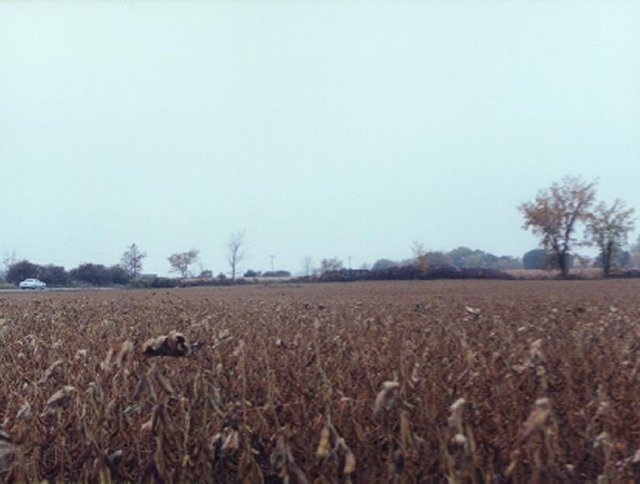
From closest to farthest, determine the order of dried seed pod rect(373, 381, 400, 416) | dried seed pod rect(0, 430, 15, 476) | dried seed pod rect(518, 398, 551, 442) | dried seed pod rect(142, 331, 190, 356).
→ dried seed pod rect(518, 398, 551, 442)
dried seed pod rect(373, 381, 400, 416)
dried seed pod rect(0, 430, 15, 476)
dried seed pod rect(142, 331, 190, 356)

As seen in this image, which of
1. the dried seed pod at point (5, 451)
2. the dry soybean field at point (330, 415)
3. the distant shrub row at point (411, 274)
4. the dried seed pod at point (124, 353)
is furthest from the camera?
the distant shrub row at point (411, 274)

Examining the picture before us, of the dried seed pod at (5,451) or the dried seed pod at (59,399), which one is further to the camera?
the dried seed pod at (59,399)

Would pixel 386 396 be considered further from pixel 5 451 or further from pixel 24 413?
pixel 24 413

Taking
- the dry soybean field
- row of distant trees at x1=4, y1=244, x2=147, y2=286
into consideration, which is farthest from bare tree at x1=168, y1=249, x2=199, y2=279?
the dry soybean field

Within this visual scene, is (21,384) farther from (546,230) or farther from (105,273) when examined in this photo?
(105,273)

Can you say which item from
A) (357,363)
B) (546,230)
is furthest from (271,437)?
(546,230)

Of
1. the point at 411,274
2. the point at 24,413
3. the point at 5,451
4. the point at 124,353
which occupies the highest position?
the point at 411,274

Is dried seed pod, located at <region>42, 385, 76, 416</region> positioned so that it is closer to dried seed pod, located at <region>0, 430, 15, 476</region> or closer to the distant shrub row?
dried seed pod, located at <region>0, 430, 15, 476</region>

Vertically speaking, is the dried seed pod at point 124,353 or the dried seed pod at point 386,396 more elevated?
the dried seed pod at point 124,353

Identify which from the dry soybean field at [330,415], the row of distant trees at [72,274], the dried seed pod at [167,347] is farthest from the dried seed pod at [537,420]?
the row of distant trees at [72,274]

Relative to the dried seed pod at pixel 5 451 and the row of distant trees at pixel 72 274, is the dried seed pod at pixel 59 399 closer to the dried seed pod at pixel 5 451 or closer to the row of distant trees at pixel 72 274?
the dried seed pod at pixel 5 451

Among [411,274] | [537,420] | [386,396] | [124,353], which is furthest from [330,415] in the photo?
[411,274]

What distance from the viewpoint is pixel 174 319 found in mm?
6395

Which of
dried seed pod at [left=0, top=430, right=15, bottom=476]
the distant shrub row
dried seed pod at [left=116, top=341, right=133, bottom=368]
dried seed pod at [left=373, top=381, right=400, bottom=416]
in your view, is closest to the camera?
dried seed pod at [left=373, top=381, right=400, bottom=416]
